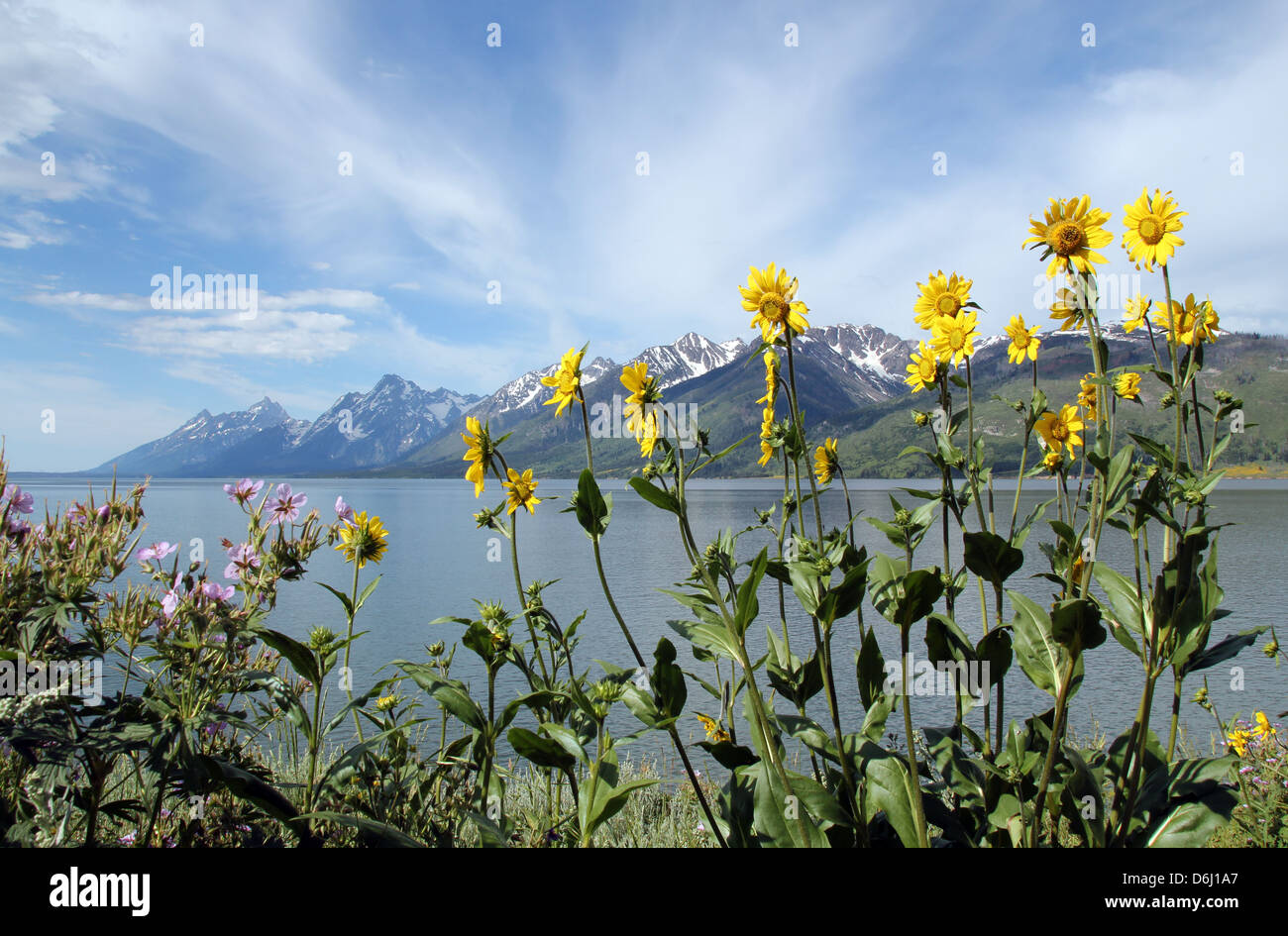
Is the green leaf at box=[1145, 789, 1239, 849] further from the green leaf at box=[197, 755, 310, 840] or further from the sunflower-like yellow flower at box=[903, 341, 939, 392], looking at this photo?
the green leaf at box=[197, 755, 310, 840]

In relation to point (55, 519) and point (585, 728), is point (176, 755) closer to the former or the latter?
point (55, 519)

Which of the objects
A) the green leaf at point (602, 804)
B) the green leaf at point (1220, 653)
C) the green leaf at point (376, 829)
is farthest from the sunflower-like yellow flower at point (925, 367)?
the green leaf at point (376, 829)

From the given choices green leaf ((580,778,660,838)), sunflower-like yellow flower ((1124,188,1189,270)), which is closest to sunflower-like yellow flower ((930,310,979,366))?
sunflower-like yellow flower ((1124,188,1189,270))

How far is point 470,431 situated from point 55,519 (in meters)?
1.62

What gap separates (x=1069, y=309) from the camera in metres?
2.58

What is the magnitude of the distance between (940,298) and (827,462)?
107cm

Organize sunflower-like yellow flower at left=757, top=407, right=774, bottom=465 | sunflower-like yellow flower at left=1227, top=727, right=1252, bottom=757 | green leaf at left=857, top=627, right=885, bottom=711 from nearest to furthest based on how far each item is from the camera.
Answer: green leaf at left=857, top=627, right=885, bottom=711, sunflower-like yellow flower at left=757, top=407, right=774, bottom=465, sunflower-like yellow flower at left=1227, top=727, right=1252, bottom=757

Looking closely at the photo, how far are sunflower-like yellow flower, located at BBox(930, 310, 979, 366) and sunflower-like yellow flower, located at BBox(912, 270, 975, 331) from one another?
10 cm

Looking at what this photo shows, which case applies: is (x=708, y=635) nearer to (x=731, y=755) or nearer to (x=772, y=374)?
(x=731, y=755)

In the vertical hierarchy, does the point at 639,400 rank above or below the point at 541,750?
above

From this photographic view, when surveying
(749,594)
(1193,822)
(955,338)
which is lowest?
(1193,822)

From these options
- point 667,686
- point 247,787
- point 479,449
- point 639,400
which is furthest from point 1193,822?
point 247,787

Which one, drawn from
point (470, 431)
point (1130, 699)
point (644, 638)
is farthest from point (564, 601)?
point (470, 431)

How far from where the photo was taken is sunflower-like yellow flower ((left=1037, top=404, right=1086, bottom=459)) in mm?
3207
